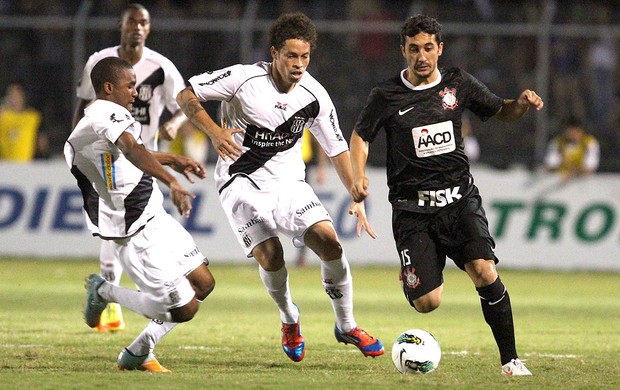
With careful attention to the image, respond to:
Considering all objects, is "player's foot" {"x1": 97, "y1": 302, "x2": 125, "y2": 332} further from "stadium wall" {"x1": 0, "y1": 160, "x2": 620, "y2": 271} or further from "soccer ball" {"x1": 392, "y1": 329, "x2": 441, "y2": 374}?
"stadium wall" {"x1": 0, "y1": 160, "x2": 620, "y2": 271}

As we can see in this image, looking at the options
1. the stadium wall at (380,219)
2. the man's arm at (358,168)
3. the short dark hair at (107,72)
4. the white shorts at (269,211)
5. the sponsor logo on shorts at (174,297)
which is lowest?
the stadium wall at (380,219)

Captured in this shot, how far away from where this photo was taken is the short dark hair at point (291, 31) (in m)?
8.20

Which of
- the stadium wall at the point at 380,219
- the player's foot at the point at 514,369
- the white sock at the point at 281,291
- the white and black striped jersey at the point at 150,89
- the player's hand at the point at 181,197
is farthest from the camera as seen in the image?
the stadium wall at the point at 380,219

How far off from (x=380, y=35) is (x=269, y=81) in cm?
992

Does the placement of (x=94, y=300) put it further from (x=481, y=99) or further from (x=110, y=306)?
(x=481, y=99)

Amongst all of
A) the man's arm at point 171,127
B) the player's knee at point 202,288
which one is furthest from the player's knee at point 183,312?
the man's arm at point 171,127

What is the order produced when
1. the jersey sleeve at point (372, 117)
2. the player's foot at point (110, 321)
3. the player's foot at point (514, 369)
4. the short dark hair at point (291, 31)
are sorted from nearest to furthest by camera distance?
the player's foot at point (514, 369) → the jersey sleeve at point (372, 117) → the short dark hair at point (291, 31) → the player's foot at point (110, 321)

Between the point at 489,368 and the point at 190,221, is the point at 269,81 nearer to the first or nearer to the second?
the point at 489,368

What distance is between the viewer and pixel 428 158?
26.0 ft

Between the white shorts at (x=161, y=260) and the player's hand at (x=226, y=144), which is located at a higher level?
the player's hand at (x=226, y=144)

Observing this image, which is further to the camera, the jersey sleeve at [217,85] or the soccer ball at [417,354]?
the jersey sleeve at [217,85]

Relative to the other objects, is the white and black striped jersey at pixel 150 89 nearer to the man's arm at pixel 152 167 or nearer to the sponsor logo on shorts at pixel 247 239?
the sponsor logo on shorts at pixel 247 239

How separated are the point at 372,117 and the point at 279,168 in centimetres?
84

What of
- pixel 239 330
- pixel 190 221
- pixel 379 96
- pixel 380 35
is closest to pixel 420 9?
pixel 380 35
